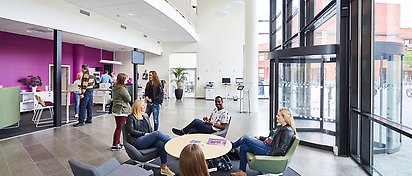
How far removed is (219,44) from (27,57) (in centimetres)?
984

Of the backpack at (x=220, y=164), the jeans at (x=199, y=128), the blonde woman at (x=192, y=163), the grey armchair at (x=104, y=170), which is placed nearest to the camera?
the blonde woman at (x=192, y=163)

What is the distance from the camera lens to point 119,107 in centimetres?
507

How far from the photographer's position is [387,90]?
4051 millimetres

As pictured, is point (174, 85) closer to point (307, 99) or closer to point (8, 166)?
point (307, 99)

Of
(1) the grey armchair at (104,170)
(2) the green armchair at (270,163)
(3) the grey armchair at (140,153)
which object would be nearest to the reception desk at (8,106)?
(3) the grey armchair at (140,153)

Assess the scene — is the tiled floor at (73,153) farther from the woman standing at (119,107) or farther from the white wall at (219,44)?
the white wall at (219,44)

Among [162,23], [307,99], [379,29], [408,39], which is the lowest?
[307,99]

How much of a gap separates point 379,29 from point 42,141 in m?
6.46

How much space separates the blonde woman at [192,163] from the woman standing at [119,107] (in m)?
3.43

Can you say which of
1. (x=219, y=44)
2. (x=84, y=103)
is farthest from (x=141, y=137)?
(x=219, y=44)

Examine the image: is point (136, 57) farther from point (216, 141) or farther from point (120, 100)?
point (216, 141)

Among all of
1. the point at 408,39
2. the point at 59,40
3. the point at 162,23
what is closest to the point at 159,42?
the point at 162,23

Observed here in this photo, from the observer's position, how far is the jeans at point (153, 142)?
3752 mm

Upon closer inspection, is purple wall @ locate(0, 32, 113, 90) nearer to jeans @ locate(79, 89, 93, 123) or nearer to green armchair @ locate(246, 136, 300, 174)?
jeans @ locate(79, 89, 93, 123)
